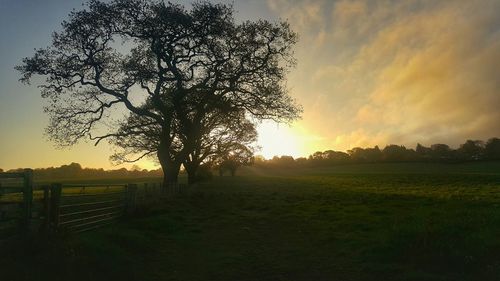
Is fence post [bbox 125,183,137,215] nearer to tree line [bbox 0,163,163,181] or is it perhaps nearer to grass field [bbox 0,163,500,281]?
grass field [bbox 0,163,500,281]

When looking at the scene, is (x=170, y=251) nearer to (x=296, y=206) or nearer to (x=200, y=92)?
(x=296, y=206)

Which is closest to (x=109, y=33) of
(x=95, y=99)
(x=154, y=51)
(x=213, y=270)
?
(x=154, y=51)

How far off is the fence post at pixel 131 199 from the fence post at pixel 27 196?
9.30 meters

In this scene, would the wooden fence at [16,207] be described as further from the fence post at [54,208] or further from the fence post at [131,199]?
the fence post at [131,199]

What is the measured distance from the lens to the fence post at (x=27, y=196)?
36.6 feet

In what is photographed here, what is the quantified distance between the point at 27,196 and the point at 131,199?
10.0 meters

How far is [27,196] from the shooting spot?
11281mm

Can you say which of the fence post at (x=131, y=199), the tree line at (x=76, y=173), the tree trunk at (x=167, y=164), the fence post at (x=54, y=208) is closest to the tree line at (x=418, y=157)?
the tree line at (x=76, y=173)

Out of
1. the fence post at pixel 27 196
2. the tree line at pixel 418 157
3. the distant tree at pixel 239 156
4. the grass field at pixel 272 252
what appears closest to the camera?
the grass field at pixel 272 252

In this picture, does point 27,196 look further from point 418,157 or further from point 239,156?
point 418,157

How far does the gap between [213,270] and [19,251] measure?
467 centimetres

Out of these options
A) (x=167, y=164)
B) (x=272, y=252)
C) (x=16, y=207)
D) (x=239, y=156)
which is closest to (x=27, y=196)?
(x=16, y=207)

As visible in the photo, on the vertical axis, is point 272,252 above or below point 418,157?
below

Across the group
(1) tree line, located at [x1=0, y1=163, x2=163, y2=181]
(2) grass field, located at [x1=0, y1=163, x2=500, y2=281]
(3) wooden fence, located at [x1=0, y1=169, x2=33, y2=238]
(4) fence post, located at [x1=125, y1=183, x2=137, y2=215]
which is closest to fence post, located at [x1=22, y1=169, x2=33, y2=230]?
→ (3) wooden fence, located at [x1=0, y1=169, x2=33, y2=238]
